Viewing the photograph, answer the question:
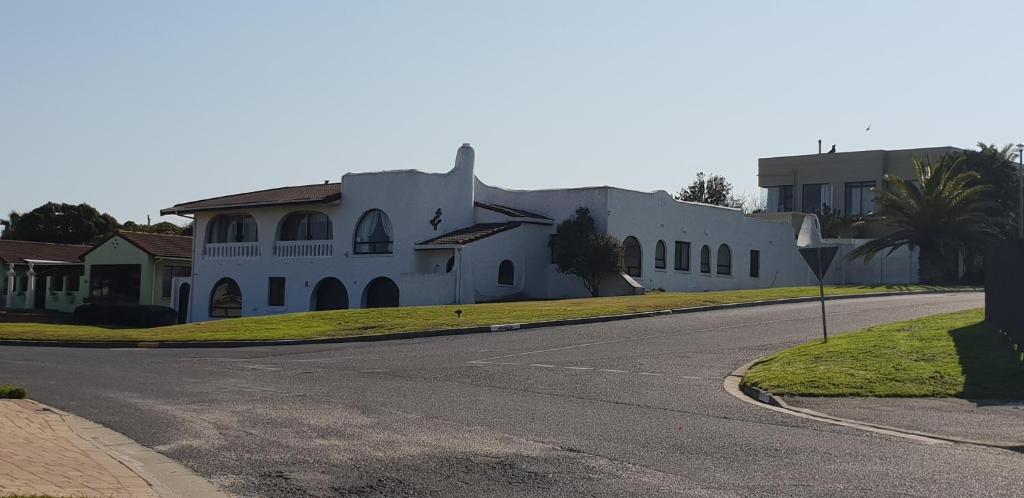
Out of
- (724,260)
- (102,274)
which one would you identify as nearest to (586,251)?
(724,260)

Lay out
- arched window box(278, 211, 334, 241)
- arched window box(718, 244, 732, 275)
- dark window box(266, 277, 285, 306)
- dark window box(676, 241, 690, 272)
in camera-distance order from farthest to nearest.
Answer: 1. arched window box(718, 244, 732, 275)
2. dark window box(266, 277, 285, 306)
3. dark window box(676, 241, 690, 272)
4. arched window box(278, 211, 334, 241)

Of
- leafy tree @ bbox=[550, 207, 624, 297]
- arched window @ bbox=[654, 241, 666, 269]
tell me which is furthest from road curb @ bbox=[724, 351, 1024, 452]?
arched window @ bbox=[654, 241, 666, 269]

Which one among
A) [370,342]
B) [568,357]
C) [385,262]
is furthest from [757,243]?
[568,357]

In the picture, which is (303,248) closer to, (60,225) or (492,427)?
(492,427)

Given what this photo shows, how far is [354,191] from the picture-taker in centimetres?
4819

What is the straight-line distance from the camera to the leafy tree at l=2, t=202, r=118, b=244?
8831cm

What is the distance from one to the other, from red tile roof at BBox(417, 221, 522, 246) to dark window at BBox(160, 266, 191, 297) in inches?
793

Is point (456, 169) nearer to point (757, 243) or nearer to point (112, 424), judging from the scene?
point (757, 243)

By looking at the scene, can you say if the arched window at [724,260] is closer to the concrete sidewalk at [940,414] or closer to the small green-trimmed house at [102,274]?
the small green-trimmed house at [102,274]

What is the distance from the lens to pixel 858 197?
69.6 metres

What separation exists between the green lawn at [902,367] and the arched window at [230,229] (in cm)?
3618

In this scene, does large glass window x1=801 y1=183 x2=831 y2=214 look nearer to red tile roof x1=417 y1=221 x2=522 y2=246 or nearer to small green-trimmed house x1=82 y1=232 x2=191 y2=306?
red tile roof x1=417 y1=221 x2=522 y2=246

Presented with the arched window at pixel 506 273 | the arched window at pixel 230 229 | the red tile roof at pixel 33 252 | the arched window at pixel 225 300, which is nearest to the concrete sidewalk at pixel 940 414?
the arched window at pixel 506 273

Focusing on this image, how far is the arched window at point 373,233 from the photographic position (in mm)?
47156
